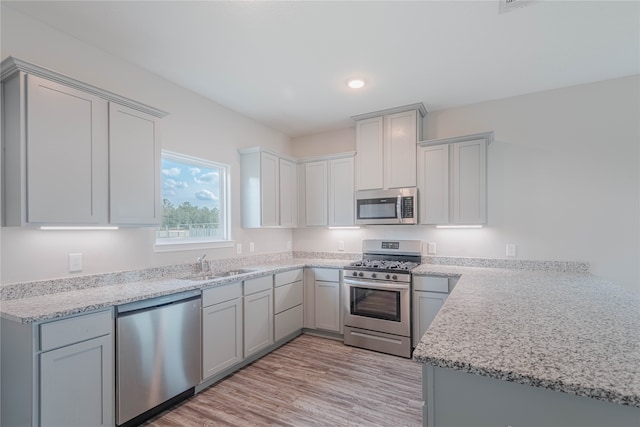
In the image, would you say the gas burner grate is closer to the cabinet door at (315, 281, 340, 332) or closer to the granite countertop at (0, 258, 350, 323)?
the cabinet door at (315, 281, 340, 332)

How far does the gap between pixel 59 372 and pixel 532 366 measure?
2336 millimetres

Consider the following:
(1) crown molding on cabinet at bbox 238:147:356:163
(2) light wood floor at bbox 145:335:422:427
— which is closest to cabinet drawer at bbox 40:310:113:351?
(2) light wood floor at bbox 145:335:422:427

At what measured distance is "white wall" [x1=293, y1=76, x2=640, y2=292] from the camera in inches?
114

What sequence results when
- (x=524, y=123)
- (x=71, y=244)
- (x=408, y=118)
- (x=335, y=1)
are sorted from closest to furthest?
1. (x=335, y=1)
2. (x=71, y=244)
3. (x=524, y=123)
4. (x=408, y=118)

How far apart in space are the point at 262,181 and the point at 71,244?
1.97 meters

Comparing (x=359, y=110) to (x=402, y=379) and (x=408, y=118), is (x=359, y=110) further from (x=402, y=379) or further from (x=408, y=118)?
(x=402, y=379)

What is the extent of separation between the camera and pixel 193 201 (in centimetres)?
330

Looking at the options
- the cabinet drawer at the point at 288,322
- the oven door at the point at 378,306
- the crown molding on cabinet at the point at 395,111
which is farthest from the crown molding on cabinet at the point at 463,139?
the cabinet drawer at the point at 288,322

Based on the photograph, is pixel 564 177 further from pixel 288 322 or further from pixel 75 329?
pixel 75 329

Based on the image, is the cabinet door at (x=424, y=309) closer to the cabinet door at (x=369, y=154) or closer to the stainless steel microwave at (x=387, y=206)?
the stainless steel microwave at (x=387, y=206)

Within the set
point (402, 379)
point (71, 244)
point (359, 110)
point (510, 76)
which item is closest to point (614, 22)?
point (510, 76)

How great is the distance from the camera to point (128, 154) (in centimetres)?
233

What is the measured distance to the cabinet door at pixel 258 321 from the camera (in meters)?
3.05

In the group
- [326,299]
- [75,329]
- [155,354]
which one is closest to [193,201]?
[155,354]
